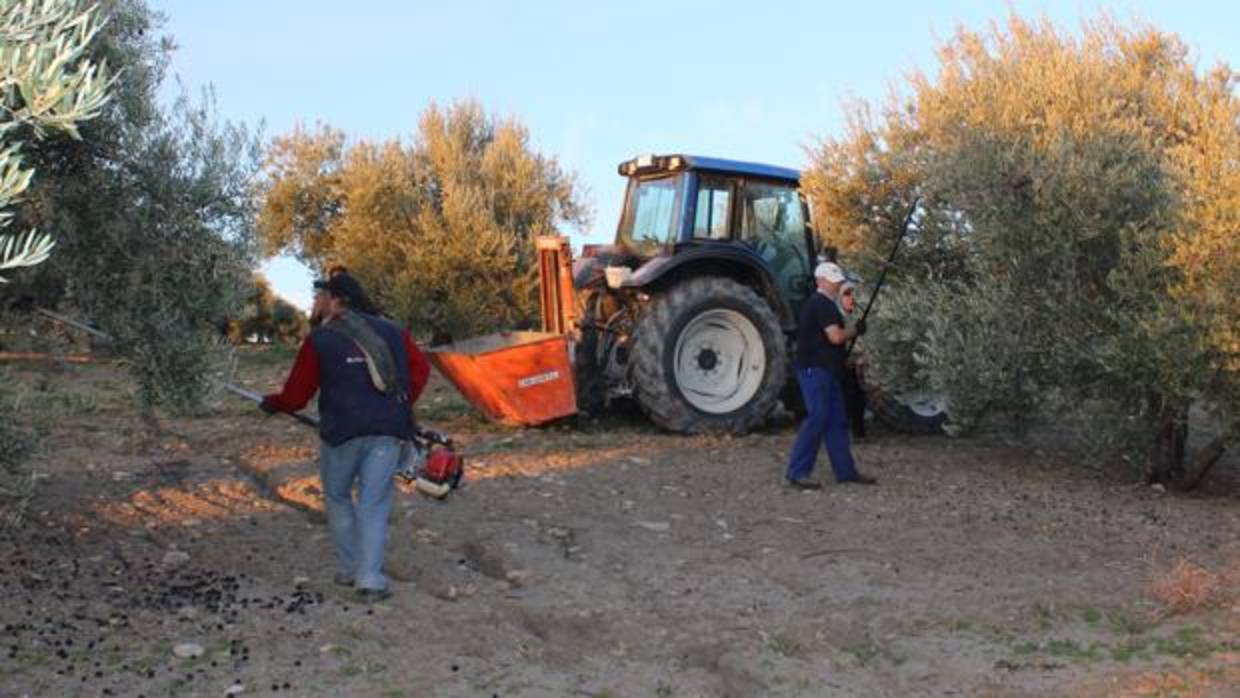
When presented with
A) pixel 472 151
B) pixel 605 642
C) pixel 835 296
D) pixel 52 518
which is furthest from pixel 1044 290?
pixel 472 151

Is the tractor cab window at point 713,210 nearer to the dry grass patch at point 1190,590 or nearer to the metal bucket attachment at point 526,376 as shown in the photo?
the metal bucket attachment at point 526,376

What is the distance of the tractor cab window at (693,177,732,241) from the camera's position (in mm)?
12336

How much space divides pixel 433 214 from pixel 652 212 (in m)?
11.1

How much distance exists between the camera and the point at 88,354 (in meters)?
7.80

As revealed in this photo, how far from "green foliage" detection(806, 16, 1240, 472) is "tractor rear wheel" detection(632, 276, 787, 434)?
157 cm

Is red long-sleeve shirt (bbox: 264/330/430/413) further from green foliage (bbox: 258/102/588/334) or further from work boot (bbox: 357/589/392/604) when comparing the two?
green foliage (bbox: 258/102/588/334)

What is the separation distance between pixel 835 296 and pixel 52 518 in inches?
229

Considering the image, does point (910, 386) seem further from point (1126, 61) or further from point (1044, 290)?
point (1126, 61)

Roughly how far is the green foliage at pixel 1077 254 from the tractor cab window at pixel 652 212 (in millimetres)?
2327

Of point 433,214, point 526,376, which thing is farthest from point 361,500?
point 433,214

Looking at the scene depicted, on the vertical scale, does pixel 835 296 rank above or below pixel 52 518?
above

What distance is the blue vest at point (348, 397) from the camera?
673cm

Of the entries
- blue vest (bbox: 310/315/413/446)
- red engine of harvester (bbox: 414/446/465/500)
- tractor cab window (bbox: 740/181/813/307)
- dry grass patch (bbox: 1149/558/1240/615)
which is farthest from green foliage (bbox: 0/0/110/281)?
tractor cab window (bbox: 740/181/813/307)

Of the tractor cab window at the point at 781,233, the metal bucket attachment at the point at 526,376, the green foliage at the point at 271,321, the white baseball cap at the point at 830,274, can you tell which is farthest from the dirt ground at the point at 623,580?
the green foliage at the point at 271,321
